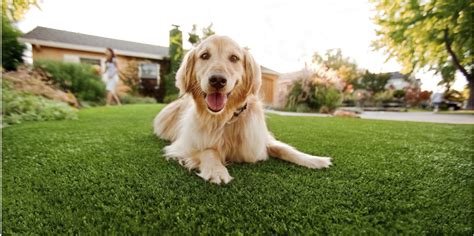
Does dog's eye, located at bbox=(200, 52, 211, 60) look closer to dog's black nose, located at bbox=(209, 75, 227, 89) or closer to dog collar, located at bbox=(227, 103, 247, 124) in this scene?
dog's black nose, located at bbox=(209, 75, 227, 89)

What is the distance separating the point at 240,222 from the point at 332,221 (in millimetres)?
325

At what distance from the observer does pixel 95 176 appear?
125cm

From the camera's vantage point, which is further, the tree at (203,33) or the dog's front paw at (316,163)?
the tree at (203,33)

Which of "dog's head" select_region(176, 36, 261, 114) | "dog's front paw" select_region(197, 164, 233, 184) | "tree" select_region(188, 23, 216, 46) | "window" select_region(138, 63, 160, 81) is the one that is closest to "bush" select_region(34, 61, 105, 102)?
"window" select_region(138, 63, 160, 81)

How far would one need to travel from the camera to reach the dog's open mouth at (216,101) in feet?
4.79

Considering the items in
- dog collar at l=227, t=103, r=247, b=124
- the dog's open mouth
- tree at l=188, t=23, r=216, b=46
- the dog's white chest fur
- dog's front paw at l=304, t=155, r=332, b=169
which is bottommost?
→ dog's front paw at l=304, t=155, r=332, b=169

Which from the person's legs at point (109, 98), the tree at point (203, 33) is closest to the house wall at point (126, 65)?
the person's legs at point (109, 98)

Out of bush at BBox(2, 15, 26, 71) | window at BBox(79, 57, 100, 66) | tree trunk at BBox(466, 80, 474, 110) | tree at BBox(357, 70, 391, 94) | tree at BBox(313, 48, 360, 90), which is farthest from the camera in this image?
window at BBox(79, 57, 100, 66)

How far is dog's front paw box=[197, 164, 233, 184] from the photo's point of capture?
1.17m

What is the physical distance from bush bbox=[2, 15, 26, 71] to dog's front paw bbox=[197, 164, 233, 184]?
532 cm

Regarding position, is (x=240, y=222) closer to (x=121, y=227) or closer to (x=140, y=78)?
(x=121, y=227)

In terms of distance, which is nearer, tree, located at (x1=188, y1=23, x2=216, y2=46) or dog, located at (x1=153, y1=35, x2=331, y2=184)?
dog, located at (x1=153, y1=35, x2=331, y2=184)

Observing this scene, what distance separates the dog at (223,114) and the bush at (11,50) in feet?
16.0

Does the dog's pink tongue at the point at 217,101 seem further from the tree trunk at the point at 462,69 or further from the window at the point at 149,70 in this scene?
the window at the point at 149,70
